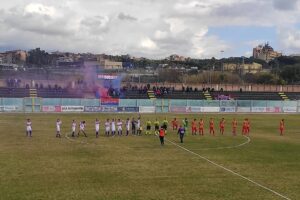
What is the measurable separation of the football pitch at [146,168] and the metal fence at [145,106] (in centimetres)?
2884

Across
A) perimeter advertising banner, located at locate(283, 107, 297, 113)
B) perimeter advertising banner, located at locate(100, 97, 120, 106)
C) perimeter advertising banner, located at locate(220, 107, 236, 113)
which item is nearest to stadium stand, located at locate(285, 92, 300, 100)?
perimeter advertising banner, located at locate(283, 107, 297, 113)

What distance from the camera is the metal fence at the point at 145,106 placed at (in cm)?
6831

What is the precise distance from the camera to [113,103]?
7269 cm

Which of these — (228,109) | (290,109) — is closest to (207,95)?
(228,109)

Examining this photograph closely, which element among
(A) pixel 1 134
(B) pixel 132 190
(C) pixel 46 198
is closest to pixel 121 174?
(B) pixel 132 190

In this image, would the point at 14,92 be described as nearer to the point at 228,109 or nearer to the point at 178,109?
the point at 178,109

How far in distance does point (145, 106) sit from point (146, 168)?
4913 cm

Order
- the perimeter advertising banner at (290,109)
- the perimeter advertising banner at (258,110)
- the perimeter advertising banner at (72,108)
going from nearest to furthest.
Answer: the perimeter advertising banner at (72,108) < the perimeter advertising banner at (258,110) < the perimeter advertising banner at (290,109)

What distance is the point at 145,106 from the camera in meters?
73.6

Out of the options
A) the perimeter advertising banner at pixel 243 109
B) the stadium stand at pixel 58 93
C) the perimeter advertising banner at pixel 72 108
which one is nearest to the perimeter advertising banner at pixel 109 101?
the perimeter advertising banner at pixel 72 108

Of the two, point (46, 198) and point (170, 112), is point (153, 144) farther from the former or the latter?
point (170, 112)

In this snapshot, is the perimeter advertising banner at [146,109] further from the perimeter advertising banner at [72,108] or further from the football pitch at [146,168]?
the football pitch at [146,168]

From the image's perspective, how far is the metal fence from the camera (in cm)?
6831

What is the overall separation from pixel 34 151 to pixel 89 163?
20.2 ft
